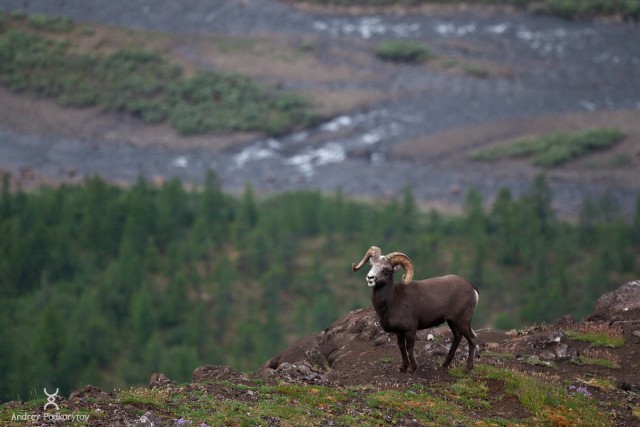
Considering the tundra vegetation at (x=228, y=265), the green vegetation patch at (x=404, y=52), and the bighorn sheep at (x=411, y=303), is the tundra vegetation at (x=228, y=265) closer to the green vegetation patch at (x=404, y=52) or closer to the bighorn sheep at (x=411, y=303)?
the green vegetation patch at (x=404, y=52)

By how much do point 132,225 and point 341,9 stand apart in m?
73.6

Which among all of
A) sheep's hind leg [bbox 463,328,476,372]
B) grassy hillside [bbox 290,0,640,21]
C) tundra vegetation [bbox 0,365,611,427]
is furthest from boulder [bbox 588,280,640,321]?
grassy hillside [bbox 290,0,640,21]

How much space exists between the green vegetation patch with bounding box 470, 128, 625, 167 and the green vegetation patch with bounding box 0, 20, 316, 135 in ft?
84.8

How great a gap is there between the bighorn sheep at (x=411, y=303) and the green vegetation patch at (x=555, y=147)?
108 metres

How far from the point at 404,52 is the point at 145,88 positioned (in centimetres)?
3610

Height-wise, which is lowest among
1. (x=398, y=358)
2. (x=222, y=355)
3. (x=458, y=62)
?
(x=222, y=355)

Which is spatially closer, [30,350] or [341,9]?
[30,350]

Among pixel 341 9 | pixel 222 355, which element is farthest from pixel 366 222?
pixel 341 9

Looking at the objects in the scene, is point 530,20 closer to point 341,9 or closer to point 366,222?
point 341,9

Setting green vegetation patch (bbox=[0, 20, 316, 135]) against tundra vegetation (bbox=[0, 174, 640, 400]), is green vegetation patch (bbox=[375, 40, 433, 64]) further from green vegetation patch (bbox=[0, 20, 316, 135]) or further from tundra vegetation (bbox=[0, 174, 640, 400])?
tundra vegetation (bbox=[0, 174, 640, 400])

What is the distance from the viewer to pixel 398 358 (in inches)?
1231

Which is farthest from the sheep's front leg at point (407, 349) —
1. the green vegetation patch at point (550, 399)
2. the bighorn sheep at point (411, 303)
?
the green vegetation patch at point (550, 399)

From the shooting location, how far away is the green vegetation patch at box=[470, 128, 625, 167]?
136625mm

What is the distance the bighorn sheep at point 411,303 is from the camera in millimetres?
29578
